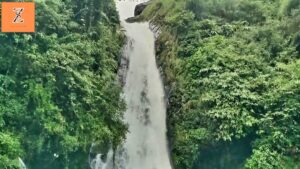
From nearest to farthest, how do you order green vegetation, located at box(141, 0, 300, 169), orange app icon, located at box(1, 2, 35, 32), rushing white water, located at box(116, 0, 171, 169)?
orange app icon, located at box(1, 2, 35, 32), green vegetation, located at box(141, 0, 300, 169), rushing white water, located at box(116, 0, 171, 169)

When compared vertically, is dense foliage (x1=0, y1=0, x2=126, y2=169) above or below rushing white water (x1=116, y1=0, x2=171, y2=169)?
above

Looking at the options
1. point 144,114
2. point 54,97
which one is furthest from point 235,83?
point 54,97

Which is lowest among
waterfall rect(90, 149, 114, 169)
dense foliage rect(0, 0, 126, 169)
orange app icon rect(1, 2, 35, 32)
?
waterfall rect(90, 149, 114, 169)

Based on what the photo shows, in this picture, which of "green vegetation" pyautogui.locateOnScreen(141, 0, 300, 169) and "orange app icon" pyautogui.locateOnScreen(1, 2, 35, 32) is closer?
"orange app icon" pyautogui.locateOnScreen(1, 2, 35, 32)

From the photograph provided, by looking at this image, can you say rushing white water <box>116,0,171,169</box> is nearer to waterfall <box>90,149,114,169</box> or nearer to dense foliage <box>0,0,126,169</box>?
waterfall <box>90,149,114,169</box>

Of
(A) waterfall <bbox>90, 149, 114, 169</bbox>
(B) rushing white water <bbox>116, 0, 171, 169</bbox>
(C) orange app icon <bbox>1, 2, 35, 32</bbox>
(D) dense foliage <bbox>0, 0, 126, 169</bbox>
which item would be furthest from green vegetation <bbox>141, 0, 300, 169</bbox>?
(C) orange app icon <bbox>1, 2, 35, 32</bbox>

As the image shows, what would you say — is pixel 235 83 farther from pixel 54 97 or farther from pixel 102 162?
pixel 54 97
